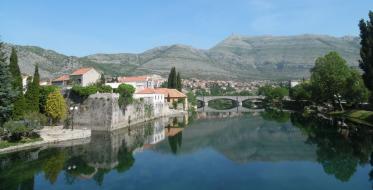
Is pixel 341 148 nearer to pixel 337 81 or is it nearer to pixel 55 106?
pixel 55 106

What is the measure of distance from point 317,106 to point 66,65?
11248cm

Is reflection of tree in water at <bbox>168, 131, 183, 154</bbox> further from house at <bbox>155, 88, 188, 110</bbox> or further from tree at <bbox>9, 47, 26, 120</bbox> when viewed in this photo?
house at <bbox>155, 88, 188, 110</bbox>

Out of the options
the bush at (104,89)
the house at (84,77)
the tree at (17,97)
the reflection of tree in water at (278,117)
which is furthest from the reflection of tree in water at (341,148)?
the house at (84,77)

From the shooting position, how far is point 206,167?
29.9 m

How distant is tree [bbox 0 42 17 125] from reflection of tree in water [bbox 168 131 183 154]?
53.9 ft

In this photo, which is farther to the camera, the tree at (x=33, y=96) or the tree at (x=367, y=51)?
the tree at (x=367, y=51)

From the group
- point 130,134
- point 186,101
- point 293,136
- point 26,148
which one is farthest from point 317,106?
point 26,148

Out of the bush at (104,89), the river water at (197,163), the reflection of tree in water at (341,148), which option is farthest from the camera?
the bush at (104,89)

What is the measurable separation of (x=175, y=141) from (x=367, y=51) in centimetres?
2907

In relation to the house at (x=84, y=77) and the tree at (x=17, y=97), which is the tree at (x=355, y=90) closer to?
the house at (x=84, y=77)

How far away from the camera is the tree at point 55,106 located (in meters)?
44.8

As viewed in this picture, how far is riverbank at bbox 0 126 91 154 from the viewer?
33269mm

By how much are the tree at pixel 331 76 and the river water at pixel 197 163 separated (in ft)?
72.2

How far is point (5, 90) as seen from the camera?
36125 mm
